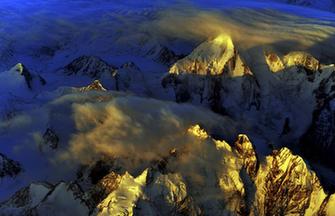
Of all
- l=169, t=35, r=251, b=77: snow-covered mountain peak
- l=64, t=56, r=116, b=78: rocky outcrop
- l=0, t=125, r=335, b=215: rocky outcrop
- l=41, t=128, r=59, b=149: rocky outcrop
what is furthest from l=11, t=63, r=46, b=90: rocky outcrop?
l=0, t=125, r=335, b=215: rocky outcrop

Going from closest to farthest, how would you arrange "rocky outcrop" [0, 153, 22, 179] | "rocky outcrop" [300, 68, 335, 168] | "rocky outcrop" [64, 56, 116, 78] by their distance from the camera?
"rocky outcrop" [0, 153, 22, 179]
"rocky outcrop" [300, 68, 335, 168]
"rocky outcrop" [64, 56, 116, 78]

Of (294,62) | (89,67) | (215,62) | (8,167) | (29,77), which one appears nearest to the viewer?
(8,167)

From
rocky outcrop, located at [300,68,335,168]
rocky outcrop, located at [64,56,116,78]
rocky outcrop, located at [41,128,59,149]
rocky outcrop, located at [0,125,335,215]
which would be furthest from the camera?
rocky outcrop, located at [64,56,116,78]

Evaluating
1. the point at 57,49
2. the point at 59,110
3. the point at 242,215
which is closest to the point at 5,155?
the point at 59,110

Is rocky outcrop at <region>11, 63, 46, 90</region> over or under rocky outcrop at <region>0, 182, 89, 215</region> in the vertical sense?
under

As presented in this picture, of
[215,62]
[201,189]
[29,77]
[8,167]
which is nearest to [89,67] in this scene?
[29,77]

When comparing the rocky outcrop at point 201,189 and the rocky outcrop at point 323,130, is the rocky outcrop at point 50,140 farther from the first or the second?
the rocky outcrop at point 323,130

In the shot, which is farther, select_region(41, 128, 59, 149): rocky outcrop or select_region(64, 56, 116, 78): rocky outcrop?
select_region(64, 56, 116, 78): rocky outcrop

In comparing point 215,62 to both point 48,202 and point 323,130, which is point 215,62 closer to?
point 323,130

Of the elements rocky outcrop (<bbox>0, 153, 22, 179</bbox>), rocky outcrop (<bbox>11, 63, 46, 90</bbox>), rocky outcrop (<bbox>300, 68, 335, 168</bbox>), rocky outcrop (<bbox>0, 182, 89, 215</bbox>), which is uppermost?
rocky outcrop (<bbox>0, 182, 89, 215</bbox>)

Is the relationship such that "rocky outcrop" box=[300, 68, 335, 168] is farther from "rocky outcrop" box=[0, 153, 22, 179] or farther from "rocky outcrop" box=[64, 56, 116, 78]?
"rocky outcrop" box=[0, 153, 22, 179]
